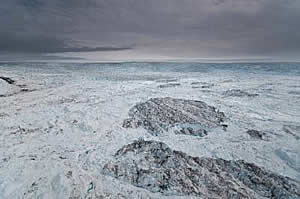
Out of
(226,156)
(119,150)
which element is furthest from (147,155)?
(226,156)

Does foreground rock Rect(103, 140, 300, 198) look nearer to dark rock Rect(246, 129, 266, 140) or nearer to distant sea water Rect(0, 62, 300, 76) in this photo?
dark rock Rect(246, 129, 266, 140)

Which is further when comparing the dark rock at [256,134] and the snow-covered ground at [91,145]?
the dark rock at [256,134]

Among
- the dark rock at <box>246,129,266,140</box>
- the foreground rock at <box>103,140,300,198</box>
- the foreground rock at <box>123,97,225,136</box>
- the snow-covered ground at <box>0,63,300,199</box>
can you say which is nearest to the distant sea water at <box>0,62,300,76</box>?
the foreground rock at <box>123,97,225,136</box>

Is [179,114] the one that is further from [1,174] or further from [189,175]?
[1,174]

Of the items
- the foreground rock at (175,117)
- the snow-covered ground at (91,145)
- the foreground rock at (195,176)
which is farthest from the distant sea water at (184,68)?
the foreground rock at (195,176)

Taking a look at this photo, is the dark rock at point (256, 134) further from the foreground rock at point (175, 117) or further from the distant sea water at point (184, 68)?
the distant sea water at point (184, 68)

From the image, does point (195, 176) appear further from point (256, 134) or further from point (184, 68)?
point (184, 68)
